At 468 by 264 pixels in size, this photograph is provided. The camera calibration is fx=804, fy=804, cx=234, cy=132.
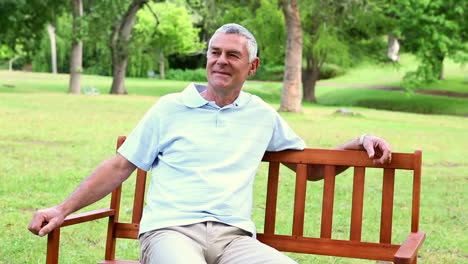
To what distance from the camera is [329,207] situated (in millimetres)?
4273

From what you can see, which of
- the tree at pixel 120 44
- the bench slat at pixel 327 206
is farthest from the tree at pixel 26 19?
the bench slat at pixel 327 206

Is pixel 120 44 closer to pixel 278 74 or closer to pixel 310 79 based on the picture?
pixel 310 79

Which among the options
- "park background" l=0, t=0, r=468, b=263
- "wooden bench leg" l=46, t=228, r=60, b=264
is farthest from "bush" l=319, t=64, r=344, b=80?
"wooden bench leg" l=46, t=228, r=60, b=264

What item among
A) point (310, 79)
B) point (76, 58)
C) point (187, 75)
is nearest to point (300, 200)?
point (76, 58)

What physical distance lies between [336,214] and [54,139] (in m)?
8.43

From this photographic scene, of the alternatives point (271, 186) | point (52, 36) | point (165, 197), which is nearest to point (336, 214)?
point (271, 186)

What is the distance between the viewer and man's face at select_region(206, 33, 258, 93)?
4082 millimetres

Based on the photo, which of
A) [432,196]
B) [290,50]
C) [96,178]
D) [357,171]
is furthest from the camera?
[290,50]

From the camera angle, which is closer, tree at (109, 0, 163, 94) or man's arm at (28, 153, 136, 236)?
man's arm at (28, 153, 136, 236)

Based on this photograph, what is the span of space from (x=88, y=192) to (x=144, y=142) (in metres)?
0.38

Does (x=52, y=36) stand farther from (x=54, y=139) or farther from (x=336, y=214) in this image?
(x=336, y=214)

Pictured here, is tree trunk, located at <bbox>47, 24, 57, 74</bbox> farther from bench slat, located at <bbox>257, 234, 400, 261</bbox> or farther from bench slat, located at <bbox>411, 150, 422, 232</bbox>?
bench slat, located at <bbox>411, 150, 422, 232</bbox>

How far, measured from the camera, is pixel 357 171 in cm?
428

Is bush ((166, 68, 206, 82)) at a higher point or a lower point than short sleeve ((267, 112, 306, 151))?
lower
